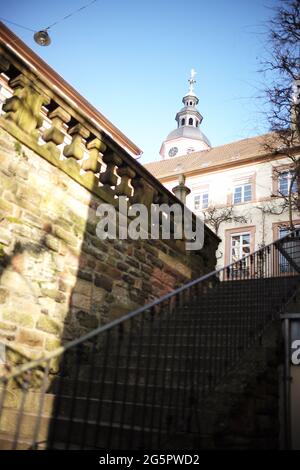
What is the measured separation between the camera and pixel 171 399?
148 inches

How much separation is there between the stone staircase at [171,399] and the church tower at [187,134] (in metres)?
47.3

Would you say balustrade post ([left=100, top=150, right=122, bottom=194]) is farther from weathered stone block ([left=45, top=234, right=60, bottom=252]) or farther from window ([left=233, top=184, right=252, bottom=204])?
window ([left=233, top=184, right=252, bottom=204])

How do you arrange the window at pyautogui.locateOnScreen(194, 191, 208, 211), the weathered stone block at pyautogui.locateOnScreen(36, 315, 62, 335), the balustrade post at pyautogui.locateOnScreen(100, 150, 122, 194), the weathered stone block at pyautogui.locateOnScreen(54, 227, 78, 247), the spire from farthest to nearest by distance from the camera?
the spire, the window at pyautogui.locateOnScreen(194, 191, 208, 211), the balustrade post at pyautogui.locateOnScreen(100, 150, 122, 194), the weathered stone block at pyautogui.locateOnScreen(54, 227, 78, 247), the weathered stone block at pyautogui.locateOnScreen(36, 315, 62, 335)

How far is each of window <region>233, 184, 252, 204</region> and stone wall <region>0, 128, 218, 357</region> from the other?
20.7 metres

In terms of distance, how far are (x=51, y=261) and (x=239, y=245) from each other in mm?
21124

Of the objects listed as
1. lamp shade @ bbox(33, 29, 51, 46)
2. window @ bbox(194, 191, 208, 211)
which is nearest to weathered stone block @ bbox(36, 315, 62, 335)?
lamp shade @ bbox(33, 29, 51, 46)

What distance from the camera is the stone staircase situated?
3346 mm

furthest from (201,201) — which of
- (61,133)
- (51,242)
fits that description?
(51,242)

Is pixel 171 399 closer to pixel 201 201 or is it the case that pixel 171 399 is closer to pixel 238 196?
pixel 238 196

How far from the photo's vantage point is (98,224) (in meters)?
6.21

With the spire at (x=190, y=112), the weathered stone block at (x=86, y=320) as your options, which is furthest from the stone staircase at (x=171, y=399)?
the spire at (x=190, y=112)

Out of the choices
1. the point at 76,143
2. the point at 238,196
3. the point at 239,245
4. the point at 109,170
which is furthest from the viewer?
the point at 238,196

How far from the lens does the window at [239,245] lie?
24.8 m
